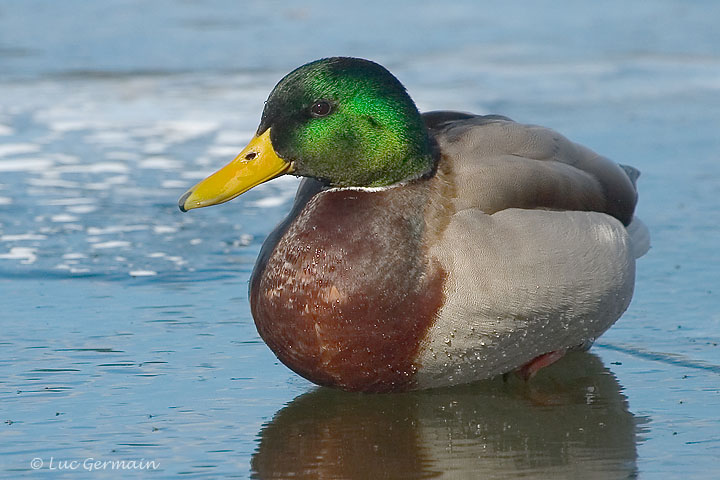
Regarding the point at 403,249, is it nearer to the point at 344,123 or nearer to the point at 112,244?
the point at 344,123

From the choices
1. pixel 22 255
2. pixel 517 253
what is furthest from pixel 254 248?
pixel 517 253

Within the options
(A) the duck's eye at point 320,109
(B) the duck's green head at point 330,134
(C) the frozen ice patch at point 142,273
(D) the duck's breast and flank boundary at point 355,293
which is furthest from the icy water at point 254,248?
(A) the duck's eye at point 320,109

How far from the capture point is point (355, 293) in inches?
146

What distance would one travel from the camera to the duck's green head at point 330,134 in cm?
384

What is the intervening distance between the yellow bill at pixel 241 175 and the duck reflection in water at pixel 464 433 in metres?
0.67

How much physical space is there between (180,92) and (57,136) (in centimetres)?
128

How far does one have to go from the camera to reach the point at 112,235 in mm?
5664

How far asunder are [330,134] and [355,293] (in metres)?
0.50

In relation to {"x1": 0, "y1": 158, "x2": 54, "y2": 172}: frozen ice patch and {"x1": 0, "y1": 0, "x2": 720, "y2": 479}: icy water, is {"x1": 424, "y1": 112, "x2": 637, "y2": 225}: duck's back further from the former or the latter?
{"x1": 0, "y1": 158, "x2": 54, "y2": 172}: frozen ice patch

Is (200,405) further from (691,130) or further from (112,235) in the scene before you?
(691,130)

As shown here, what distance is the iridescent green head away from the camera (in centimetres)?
384

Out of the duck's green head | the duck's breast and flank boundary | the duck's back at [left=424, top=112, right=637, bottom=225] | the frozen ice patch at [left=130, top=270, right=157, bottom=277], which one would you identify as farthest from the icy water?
the duck's green head


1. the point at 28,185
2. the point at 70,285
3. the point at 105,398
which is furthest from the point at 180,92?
the point at 105,398

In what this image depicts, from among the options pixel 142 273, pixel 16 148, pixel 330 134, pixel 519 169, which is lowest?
pixel 16 148
